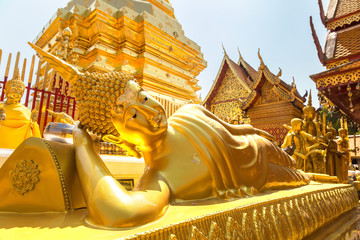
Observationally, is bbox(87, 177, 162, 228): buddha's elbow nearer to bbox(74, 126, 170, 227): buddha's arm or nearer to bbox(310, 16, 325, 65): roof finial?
bbox(74, 126, 170, 227): buddha's arm

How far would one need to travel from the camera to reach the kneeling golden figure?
0.47m

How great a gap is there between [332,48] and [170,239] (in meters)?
5.02

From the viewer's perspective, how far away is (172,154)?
2.31 ft

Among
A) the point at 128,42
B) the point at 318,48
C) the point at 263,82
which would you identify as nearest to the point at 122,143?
the point at 128,42

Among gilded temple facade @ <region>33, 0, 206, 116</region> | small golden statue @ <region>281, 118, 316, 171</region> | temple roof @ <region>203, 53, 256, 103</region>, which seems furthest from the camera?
temple roof @ <region>203, 53, 256, 103</region>

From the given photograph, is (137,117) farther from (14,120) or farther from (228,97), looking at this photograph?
(228,97)

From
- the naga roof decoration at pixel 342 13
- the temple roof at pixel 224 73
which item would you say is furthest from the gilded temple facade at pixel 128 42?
the temple roof at pixel 224 73

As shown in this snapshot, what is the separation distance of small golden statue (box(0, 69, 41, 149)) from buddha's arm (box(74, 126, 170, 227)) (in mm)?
1212

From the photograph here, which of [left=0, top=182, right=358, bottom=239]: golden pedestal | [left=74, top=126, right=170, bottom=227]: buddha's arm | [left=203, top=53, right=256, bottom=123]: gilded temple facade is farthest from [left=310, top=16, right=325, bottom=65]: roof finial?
[left=74, top=126, right=170, bottom=227]: buddha's arm

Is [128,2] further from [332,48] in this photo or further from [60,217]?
[332,48]

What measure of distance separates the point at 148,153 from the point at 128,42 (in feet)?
7.26

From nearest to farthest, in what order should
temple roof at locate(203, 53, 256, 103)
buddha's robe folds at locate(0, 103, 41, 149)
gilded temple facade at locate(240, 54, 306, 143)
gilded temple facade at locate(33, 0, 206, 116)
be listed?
1. buddha's robe folds at locate(0, 103, 41, 149)
2. gilded temple facade at locate(33, 0, 206, 116)
3. gilded temple facade at locate(240, 54, 306, 143)
4. temple roof at locate(203, 53, 256, 103)

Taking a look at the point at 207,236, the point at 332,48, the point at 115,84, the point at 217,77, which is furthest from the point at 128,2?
the point at 217,77

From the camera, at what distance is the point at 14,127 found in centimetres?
151
